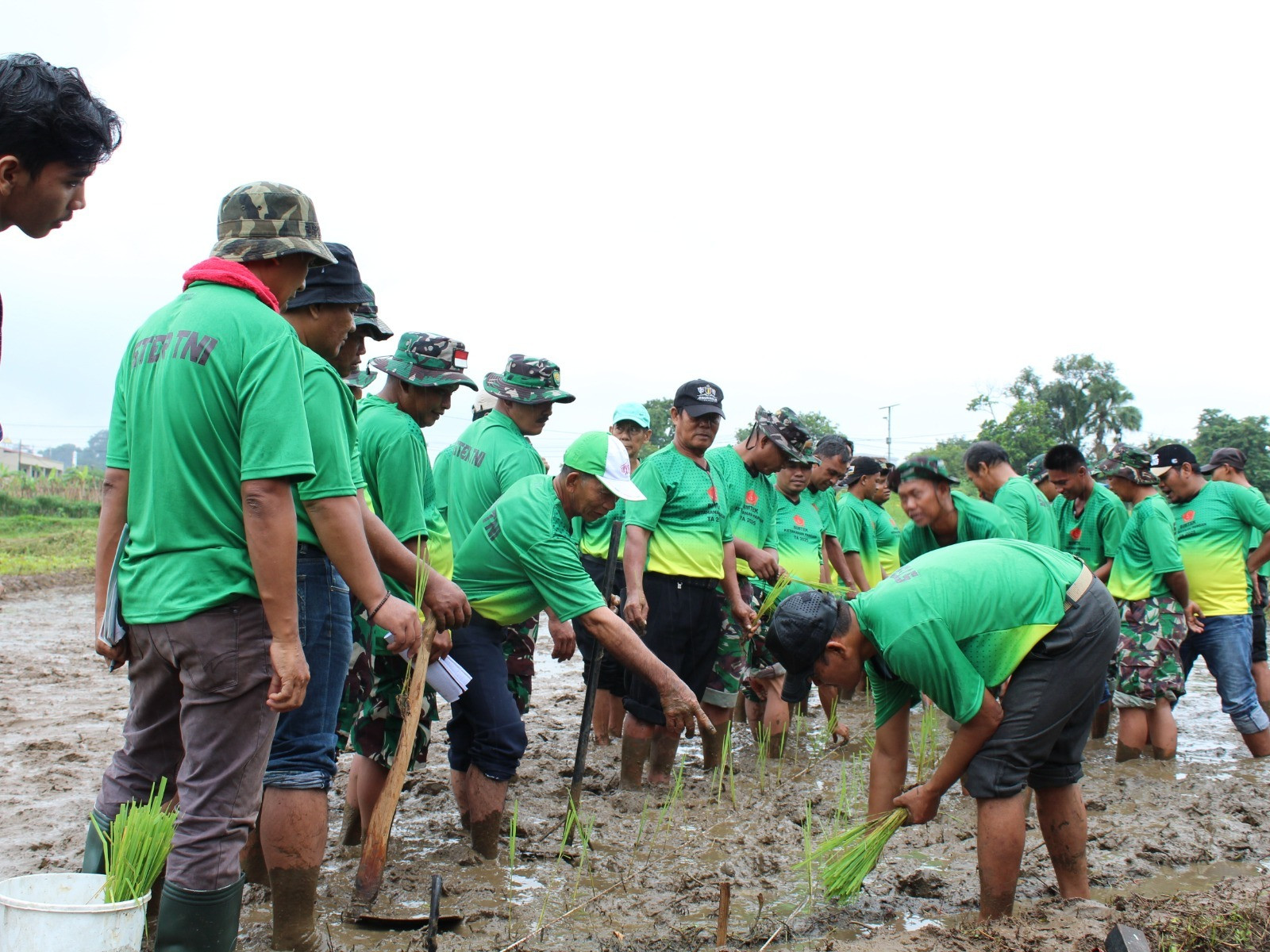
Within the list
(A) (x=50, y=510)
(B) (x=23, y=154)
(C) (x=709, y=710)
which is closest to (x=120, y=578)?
(B) (x=23, y=154)

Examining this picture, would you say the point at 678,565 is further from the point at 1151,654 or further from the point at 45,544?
the point at 45,544

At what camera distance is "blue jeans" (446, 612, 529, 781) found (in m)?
4.03

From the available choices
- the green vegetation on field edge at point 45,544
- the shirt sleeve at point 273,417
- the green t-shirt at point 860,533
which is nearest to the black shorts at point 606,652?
the green t-shirt at point 860,533

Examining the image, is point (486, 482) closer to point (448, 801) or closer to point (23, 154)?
point (448, 801)

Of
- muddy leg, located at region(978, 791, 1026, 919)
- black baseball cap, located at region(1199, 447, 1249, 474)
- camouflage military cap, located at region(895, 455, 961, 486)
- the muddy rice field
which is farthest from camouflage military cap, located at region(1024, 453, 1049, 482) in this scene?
muddy leg, located at region(978, 791, 1026, 919)

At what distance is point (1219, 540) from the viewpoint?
6934 millimetres

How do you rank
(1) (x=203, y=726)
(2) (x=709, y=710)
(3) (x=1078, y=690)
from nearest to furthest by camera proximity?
(1) (x=203, y=726) → (3) (x=1078, y=690) → (2) (x=709, y=710)

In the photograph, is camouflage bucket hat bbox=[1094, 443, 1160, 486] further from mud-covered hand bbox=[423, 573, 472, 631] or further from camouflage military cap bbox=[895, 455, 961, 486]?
mud-covered hand bbox=[423, 573, 472, 631]

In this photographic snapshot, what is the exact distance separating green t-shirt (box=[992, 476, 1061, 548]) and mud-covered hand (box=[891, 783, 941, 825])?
110 inches

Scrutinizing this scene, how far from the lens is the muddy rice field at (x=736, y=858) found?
134 inches

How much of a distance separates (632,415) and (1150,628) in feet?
13.5

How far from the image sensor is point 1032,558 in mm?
3621

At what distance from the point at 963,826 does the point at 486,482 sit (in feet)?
9.61

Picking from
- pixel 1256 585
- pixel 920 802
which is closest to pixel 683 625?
pixel 920 802
